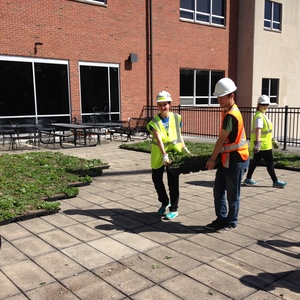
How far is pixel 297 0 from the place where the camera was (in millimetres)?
23344

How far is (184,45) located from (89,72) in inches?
229

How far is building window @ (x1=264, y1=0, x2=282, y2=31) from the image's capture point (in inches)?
864

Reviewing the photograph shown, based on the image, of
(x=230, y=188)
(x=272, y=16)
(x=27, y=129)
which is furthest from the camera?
(x=272, y=16)

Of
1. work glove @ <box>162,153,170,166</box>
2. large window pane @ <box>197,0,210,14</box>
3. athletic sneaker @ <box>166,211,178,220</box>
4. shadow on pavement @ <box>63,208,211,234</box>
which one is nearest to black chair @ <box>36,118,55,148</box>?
shadow on pavement @ <box>63,208,211,234</box>

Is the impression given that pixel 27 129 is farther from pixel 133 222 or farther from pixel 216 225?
pixel 216 225

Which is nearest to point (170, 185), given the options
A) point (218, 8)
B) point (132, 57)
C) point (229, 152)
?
point (229, 152)

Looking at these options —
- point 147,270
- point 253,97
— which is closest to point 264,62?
point 253,97

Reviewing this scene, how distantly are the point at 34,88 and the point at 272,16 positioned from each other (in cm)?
1554

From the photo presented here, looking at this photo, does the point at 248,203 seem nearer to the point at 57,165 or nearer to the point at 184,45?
the point at 57,165

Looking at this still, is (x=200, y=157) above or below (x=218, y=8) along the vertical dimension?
below

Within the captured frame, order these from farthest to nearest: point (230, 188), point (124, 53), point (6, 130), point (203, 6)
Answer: point (203, 6)
point (124, 53)
point (6, 130)
point (230, 188)

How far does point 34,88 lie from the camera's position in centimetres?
1410

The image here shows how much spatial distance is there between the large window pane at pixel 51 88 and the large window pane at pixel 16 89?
1.07 ft

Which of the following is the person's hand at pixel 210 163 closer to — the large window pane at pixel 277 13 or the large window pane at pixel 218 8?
the large window pane at pixel 218 8
